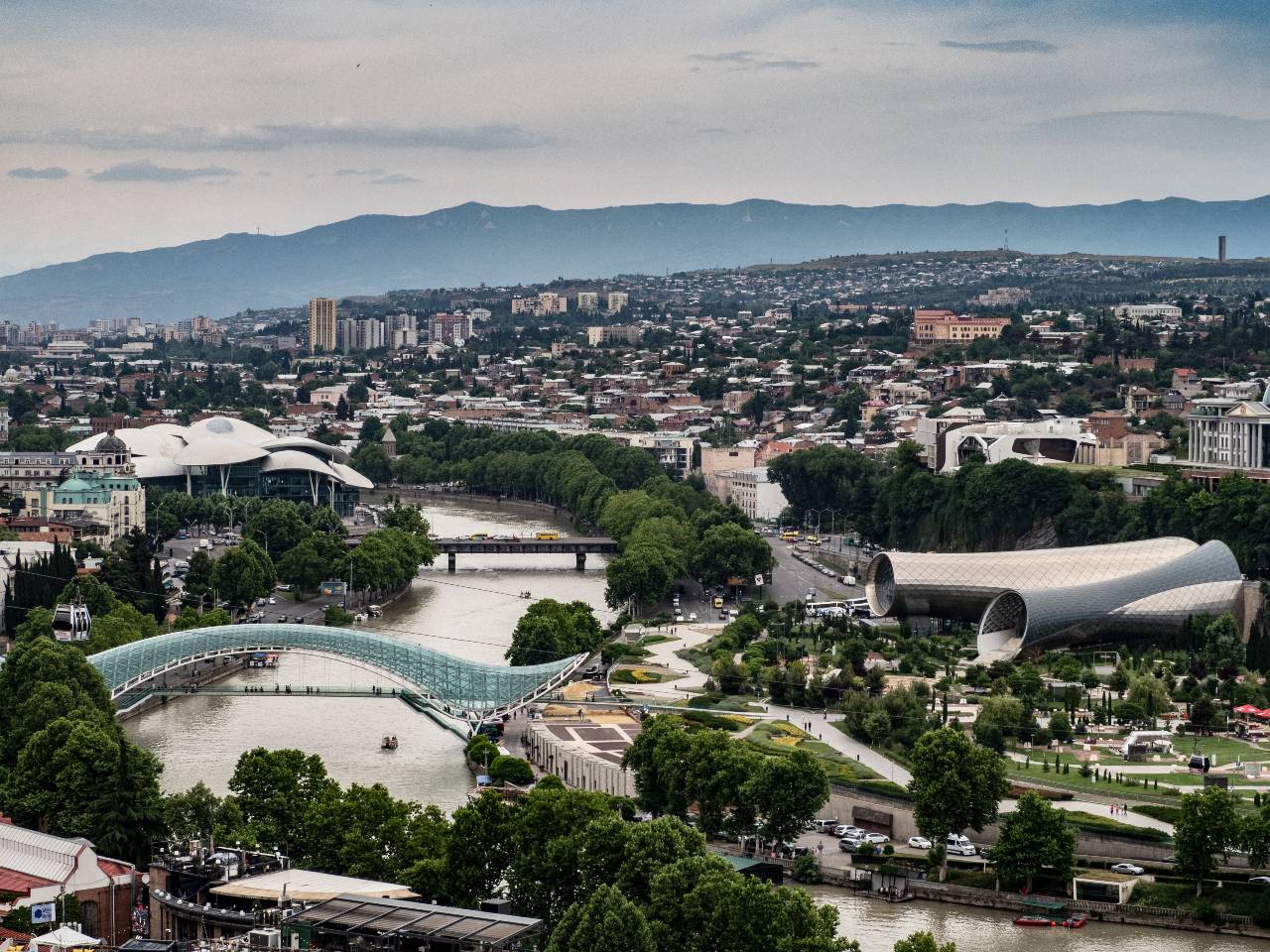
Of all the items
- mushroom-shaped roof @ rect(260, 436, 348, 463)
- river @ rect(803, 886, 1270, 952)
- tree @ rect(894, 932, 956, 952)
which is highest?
tree @ rect(894, 932, 956, 952)

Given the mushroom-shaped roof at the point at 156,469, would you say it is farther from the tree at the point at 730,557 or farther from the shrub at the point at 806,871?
the shrub at the point at 806,871

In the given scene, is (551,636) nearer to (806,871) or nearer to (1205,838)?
(806,871)

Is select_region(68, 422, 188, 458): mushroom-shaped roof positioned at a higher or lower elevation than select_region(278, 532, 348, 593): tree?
higher

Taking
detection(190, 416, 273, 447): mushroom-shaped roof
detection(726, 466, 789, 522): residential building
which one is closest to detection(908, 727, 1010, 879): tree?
detection(726, 466, 789, 522): residential building

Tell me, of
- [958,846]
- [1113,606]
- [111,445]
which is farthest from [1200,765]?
[111,445]

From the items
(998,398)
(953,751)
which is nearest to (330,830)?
(953,751)

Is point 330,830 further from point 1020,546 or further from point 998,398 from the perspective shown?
point 998,398

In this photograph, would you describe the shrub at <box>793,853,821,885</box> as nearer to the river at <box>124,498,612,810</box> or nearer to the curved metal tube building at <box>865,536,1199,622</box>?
the river at <box>124,498,612,810</box>
